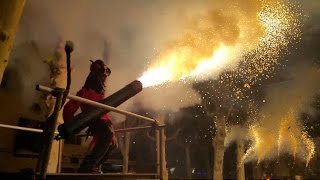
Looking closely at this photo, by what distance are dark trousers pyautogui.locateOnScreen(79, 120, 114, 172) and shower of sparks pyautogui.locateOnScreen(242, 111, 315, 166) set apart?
91.5ft

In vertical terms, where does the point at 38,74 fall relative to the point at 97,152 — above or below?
above

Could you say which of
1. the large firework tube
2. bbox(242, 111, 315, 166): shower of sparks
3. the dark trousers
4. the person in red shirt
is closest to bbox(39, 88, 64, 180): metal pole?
the large firework tube

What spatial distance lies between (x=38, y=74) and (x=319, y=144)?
1170 inches

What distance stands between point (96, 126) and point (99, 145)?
0.33 metres

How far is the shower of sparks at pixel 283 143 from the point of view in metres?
31.7

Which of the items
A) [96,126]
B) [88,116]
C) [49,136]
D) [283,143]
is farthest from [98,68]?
[283,143]

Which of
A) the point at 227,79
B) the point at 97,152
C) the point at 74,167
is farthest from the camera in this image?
the point at 227,79

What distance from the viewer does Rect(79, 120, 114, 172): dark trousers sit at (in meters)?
4.92

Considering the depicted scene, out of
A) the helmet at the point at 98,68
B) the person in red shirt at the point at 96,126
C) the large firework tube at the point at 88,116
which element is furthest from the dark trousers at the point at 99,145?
the helmet at the point at 98,68

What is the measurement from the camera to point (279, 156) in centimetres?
3362

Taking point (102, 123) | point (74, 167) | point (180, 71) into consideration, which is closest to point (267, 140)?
point (74, 167)

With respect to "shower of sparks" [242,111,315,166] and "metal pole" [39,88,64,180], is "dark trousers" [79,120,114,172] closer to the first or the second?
"metal pole" [39,88,64,180]

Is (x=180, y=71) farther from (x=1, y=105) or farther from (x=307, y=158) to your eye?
(x=307, y=158)

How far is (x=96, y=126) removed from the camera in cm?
521
